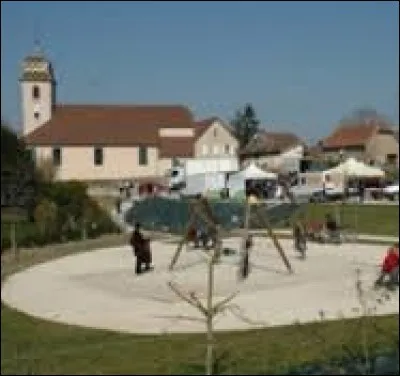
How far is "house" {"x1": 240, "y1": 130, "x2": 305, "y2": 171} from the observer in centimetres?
7162

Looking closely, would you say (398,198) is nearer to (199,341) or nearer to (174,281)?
(174,281)

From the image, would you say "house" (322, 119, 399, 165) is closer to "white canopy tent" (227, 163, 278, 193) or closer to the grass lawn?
"white canopy tent" (227, 163, 278, 193)

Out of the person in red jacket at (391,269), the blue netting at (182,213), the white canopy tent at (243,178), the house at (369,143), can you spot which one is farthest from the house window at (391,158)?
the person in red jacket at (391,269)

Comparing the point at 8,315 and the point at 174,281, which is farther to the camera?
the point at 174,281

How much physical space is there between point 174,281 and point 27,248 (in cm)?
1191

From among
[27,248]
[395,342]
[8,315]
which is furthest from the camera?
[27,248]

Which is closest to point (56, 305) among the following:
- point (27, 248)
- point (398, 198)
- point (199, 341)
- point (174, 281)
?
point (174, 281)

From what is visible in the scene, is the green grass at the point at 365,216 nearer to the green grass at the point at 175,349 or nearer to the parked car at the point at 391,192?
the parked car at the point at 391,192

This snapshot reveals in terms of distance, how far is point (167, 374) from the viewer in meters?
11.9

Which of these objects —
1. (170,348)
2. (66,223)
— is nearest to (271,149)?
(66,223)

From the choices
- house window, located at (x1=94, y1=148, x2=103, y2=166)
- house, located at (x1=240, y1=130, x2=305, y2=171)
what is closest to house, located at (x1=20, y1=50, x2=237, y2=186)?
house window, located at (x1=94, y1=148, x2=103, y2=166)

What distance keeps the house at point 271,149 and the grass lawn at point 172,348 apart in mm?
53699

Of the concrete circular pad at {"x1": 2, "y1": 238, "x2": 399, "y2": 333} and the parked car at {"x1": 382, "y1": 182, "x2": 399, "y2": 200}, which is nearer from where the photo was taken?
the concrete circular pad at {"x1": 2, "y1": 238, "x2": 399, "y2": 333}

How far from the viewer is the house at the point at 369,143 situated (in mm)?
76625
